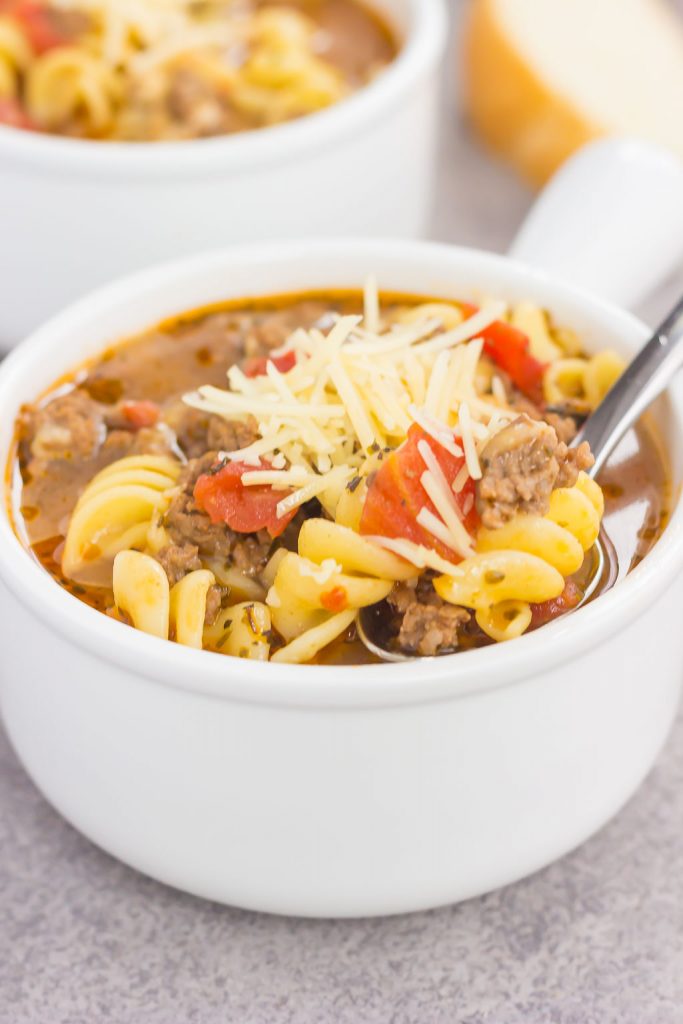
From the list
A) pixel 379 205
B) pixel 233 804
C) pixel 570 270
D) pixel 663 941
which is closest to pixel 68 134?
pixel 379 205


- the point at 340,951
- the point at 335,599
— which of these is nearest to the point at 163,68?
the point at 335,599

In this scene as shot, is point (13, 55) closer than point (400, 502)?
No

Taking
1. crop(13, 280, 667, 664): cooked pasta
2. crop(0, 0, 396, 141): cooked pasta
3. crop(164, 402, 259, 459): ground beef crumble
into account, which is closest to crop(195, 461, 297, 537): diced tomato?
→ crop(13, 280, 667, 664): cooked pasta

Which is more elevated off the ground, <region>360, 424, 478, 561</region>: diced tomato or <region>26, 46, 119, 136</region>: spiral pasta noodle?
<region>360, 424, 478, 561</region>: diced tomato

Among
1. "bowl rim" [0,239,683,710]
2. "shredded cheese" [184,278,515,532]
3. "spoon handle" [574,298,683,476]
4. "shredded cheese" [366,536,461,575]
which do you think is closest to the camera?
"bowl rim" [0,239,683,710]

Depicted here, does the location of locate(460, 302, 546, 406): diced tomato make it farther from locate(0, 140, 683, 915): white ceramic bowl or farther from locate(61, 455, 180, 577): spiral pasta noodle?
locate(61, 455, 180, 577): spiral pasta noodle

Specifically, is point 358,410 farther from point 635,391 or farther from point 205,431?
point 635,391

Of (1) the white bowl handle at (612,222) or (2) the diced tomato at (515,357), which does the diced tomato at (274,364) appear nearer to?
(2) the diced tomato at (515,357)

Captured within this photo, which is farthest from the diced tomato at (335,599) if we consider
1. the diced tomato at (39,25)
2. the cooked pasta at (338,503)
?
the diced tomato at (39,25)
